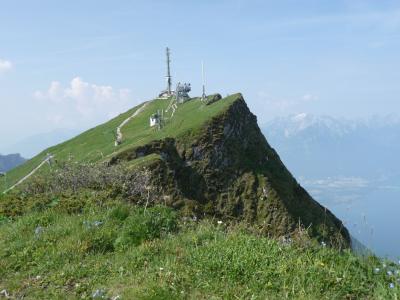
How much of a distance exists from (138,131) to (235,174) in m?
31.2

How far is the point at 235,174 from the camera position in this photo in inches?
2677

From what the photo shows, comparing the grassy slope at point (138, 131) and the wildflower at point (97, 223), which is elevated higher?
the grassy slope at point (138, 131)

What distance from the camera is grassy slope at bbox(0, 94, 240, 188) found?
70.2 metres

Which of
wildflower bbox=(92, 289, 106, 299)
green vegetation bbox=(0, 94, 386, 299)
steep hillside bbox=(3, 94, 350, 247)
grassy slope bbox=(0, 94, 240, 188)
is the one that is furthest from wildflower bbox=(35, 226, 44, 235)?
grassy slope bbox=(0, 94, 240, 188)

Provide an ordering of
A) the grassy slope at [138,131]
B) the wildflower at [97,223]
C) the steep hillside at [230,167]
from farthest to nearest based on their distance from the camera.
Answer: the grassy slope at [138,131]
the steep hillside at [230,167]
the wildflower at [97,223]

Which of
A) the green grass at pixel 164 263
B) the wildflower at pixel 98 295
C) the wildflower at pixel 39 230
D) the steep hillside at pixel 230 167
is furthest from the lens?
the steep hillside at pixel 230 167

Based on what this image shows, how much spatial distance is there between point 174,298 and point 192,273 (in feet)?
2.50

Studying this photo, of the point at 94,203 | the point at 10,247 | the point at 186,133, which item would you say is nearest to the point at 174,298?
the point at 10,247

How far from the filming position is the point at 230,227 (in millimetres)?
10227

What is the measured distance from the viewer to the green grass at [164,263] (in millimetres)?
7031

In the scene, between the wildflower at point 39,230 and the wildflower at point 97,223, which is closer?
the wildflower at point 97,223

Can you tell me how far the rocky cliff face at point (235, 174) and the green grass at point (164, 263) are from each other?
151 ft

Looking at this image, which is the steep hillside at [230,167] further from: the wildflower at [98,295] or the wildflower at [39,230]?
A: the wildflower at [98,295]

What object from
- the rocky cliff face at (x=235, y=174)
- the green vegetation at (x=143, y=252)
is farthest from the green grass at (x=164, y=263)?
the rocky cliff face at (x=235, y=174)
